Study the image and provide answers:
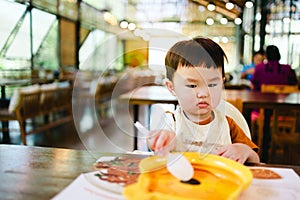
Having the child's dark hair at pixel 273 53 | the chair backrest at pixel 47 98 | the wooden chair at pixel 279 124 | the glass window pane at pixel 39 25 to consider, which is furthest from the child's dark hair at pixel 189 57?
the glass window pane at pixel 39 25

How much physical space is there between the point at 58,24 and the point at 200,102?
893cm

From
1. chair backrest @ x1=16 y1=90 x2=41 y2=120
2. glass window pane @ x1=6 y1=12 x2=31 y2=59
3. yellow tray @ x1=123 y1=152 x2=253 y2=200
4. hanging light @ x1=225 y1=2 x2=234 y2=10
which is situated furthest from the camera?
glass window pane @ x1=6 y1=12 x2=31 y2=59

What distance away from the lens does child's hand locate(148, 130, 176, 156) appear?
0.82m

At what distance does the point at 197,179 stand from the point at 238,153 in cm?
28

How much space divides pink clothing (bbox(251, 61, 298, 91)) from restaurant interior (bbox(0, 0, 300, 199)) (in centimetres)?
18

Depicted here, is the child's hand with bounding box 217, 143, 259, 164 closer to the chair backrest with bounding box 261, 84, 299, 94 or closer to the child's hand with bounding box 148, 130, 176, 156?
the child's hand with bounding box 148, 130, 176, 156

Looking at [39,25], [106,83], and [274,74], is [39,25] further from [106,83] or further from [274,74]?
[274,74]

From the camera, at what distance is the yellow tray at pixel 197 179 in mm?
650

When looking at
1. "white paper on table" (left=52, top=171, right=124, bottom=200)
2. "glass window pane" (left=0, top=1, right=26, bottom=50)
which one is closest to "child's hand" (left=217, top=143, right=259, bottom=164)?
"white paper on table" (left=52, top=171, right=124, bottom=200)

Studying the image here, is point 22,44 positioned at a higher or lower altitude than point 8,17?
lower

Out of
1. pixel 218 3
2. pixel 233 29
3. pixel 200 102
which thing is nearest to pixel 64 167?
pixel 200 102

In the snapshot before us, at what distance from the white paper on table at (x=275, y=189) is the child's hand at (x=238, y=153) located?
12 cm

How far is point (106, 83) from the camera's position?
20.1 feet

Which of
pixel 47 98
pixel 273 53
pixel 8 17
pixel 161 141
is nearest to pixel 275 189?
pixel 161 141
